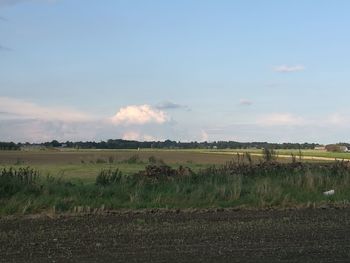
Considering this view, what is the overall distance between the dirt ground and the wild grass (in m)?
1.99

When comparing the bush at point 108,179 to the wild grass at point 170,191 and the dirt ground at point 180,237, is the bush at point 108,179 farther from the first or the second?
the dirt ground at point 180,237

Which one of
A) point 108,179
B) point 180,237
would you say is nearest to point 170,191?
point 108,179

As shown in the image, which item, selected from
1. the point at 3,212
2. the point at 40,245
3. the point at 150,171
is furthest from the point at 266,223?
the point at 150,171

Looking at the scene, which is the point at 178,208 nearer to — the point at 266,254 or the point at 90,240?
the point at 90,240

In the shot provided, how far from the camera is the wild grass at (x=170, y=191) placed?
653 inches

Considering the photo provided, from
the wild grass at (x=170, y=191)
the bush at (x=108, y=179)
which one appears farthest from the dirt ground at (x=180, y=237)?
the bush at (x=108, y=179)

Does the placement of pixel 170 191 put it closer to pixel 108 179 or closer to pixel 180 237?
pixel 108 179

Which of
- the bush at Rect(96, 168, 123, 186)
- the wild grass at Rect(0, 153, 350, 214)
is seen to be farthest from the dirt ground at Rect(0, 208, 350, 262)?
the bush at Rect(96, 168, 123, 186)

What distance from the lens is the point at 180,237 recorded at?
36.1ft

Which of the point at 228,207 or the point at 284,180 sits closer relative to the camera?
the point at 228,207

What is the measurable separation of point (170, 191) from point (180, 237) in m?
8.26

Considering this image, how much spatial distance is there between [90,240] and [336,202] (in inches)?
369

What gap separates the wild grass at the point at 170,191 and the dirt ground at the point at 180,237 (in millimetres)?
1994

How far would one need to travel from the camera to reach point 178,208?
1620cm
